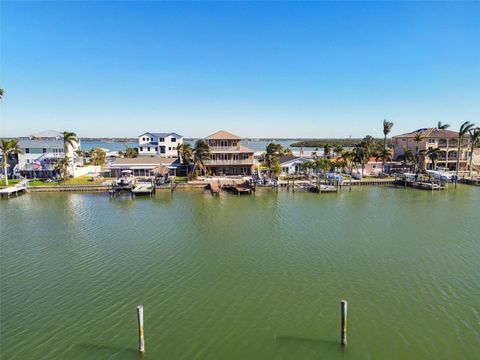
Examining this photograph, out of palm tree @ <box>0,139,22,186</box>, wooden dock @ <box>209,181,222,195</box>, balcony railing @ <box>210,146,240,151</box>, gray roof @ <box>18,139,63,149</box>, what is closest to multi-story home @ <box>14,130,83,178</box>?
gray roof @ <box>18,139,63,149</box>

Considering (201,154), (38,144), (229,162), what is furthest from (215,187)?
(38,144)

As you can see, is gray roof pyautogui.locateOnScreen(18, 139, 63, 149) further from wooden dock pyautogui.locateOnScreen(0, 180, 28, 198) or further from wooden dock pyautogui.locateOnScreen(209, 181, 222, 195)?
wooden dock pyautogui.locateOnScreen(209, 181, 222, 195)

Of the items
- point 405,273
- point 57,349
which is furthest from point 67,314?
point 405,273

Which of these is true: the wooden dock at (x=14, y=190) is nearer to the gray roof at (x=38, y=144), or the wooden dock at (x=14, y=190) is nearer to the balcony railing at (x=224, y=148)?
the gray roof at (x=38, y=144)

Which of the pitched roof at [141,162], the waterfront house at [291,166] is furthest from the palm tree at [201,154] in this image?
the waterfront house at [291,166]

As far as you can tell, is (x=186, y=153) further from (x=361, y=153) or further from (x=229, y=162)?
(x=361, y=153)

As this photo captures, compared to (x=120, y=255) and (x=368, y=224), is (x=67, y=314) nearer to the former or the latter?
(x=120, y=255)
